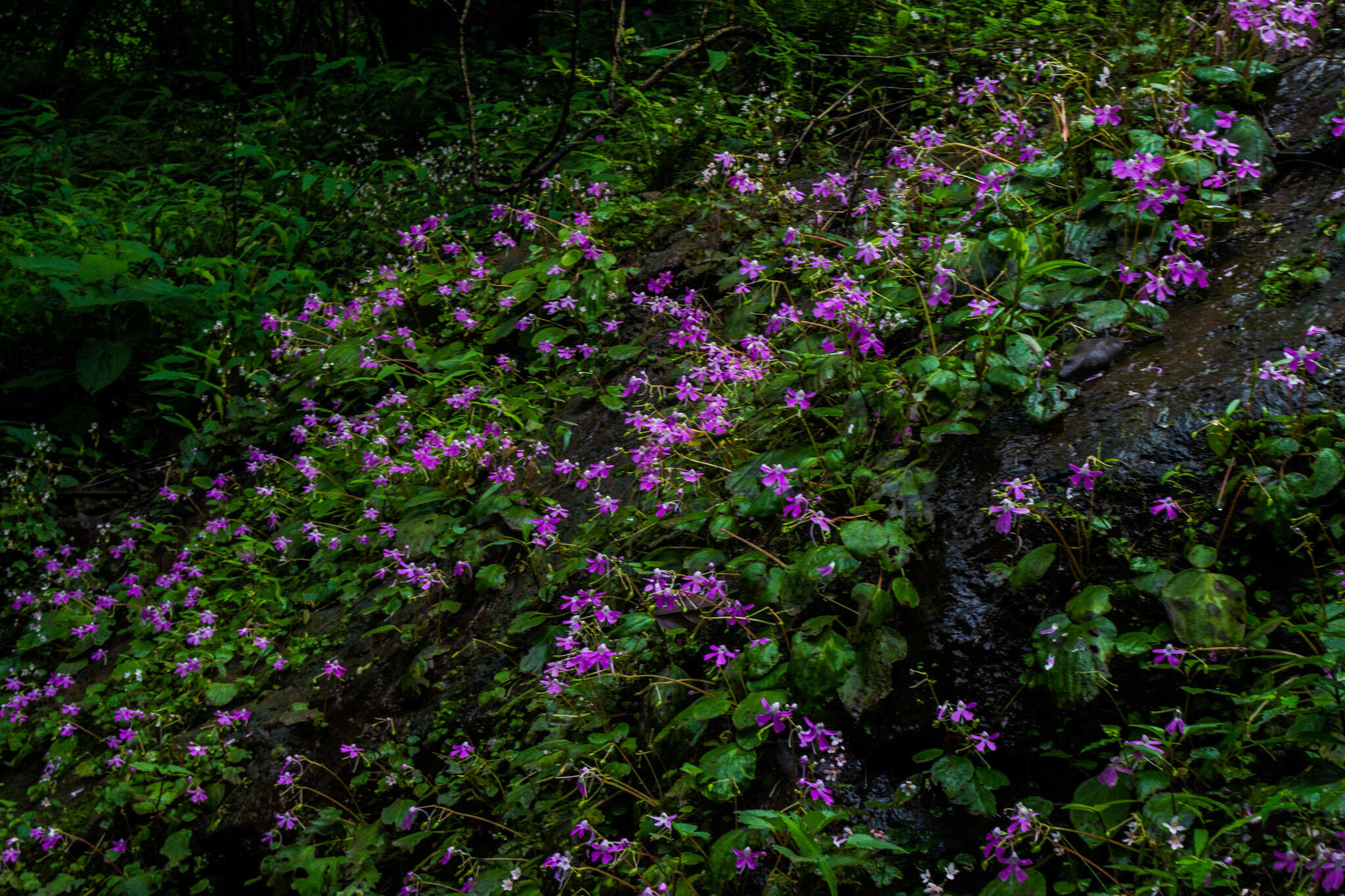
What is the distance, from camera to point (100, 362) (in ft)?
16.1

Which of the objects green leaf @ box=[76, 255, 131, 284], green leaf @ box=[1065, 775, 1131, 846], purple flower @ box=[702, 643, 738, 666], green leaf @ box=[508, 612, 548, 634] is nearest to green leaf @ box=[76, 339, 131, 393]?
green leaf @ box=[76, 255, 131, 284]

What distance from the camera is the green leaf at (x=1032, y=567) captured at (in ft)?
6.46

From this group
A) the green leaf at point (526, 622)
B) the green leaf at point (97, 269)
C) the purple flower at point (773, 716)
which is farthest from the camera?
the green leaf at point (97, 269)

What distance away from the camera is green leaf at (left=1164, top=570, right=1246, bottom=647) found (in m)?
1.73

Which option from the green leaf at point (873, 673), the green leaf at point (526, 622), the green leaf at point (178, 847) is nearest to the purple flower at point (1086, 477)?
the green leaf at point (873, 673)

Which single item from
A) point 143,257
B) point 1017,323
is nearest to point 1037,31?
point 1017,323

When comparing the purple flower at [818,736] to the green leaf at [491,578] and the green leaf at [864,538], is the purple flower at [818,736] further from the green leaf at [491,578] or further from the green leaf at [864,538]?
the green leaf at [491,578]

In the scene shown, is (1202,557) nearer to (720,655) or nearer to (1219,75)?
(720,655)

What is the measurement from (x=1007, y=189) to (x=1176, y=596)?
1686 millimetres

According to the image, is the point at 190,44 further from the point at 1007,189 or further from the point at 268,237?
the point at 1007,189

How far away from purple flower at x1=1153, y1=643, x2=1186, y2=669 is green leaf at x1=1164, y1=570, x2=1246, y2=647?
0.04 metres

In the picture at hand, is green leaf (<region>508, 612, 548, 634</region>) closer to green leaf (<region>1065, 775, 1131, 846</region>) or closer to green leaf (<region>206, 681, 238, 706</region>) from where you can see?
green leaf (<region>206, 681, 238, 706</region>)

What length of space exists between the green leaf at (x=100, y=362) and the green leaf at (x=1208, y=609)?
5.40 metres

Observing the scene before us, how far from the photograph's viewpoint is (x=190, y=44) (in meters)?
9.46
